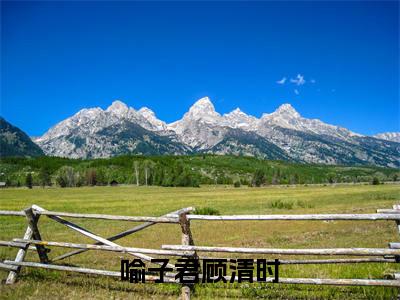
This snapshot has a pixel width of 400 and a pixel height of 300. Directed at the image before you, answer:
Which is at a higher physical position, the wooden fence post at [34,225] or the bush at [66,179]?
the wooden fence post at [34,225]

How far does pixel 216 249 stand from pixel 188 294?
1272mm

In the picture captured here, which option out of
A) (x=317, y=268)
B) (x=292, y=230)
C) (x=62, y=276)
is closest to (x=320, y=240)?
(x=292, y=230)

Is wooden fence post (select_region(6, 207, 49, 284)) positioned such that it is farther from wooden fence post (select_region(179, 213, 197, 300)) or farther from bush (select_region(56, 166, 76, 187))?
bush (select_region(56, 166, 76, 187))

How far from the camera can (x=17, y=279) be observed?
10.6 m

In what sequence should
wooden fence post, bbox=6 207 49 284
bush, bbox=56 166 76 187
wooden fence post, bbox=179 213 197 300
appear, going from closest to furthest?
wooden fence post, bbox=179 213 197 300 → wooden fence post, bbox=6 207 49 284 → bush, bbox=56 166 76 187

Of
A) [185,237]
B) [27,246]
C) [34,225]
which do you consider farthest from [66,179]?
[185,237]

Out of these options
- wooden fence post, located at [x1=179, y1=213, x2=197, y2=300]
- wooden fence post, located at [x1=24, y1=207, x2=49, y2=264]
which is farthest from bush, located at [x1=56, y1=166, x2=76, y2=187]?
wooden fence post, located at [x1=179, y1=213, x2=197, y2=300]

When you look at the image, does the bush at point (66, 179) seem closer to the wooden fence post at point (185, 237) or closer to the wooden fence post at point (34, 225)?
the wooden fence post at point (34, 225)

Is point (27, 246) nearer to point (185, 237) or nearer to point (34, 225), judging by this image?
point (34, 225)

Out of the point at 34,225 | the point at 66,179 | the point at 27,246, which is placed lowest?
the point at 66,179

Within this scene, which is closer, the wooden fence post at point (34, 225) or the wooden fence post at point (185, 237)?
the wooden fence post at point (185, 237)

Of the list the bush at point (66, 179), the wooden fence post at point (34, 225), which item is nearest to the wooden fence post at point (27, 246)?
the wooden fence post at point (34, 225)

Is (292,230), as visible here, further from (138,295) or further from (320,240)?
(138,295)

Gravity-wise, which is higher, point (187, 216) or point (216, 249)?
point (187, 216)
